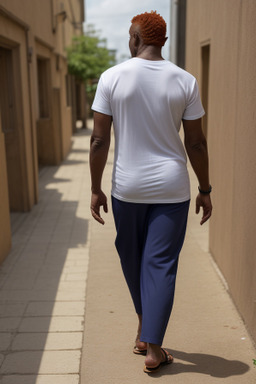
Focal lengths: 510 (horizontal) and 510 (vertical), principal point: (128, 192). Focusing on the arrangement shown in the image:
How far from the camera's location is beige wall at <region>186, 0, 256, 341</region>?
127 inches

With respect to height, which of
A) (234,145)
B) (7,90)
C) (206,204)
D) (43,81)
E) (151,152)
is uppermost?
(43,81)

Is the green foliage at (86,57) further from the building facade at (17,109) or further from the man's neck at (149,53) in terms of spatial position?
the man's neck at (149,53)

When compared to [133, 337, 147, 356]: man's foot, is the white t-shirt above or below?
above

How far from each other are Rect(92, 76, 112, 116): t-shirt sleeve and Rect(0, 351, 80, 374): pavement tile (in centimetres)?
148

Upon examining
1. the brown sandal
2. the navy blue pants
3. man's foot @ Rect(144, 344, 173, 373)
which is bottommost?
the brown sandal

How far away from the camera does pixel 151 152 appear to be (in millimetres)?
2637

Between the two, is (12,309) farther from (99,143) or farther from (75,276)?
(99,143)

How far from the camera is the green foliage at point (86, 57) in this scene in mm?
18344

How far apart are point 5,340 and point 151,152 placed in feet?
5.35

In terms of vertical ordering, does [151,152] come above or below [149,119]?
below

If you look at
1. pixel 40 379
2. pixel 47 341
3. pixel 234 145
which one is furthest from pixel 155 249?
pixel 234 145

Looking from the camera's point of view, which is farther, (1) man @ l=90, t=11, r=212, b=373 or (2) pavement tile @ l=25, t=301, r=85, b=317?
(2) pavement tile @ l=25, t=301, r=85, b=317

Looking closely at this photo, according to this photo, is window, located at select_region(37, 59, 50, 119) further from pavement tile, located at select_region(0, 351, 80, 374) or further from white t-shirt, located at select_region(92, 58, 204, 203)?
white t-shirt, located at select_region(92, 58, 204, 203)

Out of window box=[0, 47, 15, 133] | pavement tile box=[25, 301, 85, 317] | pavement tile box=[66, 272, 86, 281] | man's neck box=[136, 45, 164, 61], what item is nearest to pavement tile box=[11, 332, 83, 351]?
pavement tile box=[25, 301, 85, 317]
